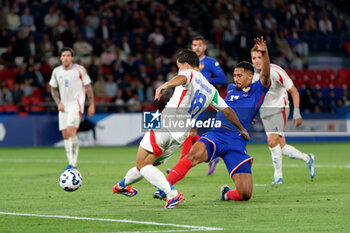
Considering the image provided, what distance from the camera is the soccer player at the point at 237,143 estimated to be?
9023mm

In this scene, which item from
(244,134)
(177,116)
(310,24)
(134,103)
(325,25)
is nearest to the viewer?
(177,116)

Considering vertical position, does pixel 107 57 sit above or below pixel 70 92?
above

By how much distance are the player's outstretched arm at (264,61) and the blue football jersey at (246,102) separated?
0.10 m

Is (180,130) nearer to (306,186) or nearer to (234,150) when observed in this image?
(234,150)

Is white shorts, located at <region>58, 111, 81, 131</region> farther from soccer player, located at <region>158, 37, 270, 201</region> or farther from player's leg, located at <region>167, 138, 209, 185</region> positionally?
player's leg, located at <region>167, 138, 209, 185</region>

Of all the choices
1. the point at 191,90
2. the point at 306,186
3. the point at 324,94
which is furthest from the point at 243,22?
the point at 191,90

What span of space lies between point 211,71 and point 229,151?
437 centimetres

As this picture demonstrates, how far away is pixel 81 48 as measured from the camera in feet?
81.0

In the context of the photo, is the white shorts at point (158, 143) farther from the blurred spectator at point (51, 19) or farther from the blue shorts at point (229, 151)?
the blurred spectator at point (51, 19)

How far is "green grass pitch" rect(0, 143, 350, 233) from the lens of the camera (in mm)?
7109

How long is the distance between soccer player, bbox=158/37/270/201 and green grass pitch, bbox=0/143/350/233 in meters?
0.28

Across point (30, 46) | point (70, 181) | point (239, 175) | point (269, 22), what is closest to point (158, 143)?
point (239, 175)

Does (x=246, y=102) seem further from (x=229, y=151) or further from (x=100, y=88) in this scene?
(x=100, y=88)

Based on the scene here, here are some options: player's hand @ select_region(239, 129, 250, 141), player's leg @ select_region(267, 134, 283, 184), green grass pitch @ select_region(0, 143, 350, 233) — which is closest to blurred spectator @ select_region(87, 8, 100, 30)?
green grass pitch @ select_region(0, 143, 350, 233)
